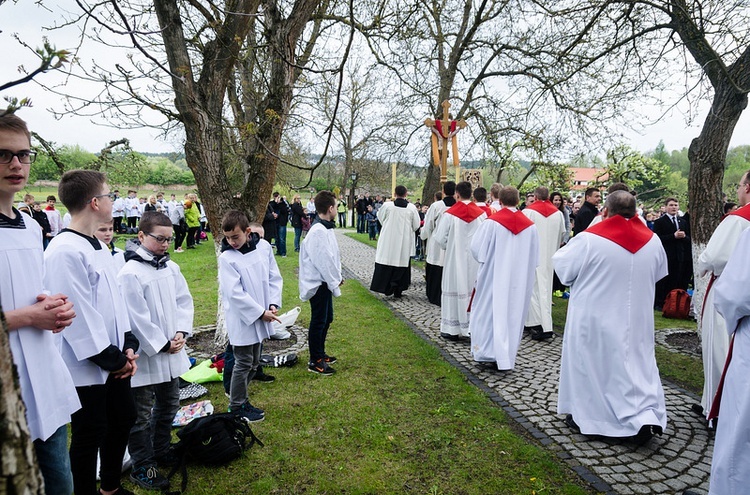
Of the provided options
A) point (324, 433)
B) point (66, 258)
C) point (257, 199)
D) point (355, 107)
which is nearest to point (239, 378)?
point (324, 433)

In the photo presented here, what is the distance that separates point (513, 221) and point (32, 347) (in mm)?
4964

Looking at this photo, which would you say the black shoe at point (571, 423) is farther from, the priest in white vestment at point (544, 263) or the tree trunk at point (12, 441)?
the tree trunk at point (12, 441)

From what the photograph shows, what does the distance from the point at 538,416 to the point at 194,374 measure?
3.57 m

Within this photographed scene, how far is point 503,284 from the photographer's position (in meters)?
5.73

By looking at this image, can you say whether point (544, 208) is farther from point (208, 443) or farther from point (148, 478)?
point (148, 478)

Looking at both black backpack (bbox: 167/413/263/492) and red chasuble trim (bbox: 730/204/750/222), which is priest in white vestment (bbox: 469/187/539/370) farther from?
black backpack (bbox: 167/413/263/492)

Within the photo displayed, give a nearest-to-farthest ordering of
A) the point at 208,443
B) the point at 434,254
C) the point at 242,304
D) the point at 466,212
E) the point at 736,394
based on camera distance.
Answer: the point at 736,394
the point at 208,443
the point at 242,304
the point at 466,212
the point at 434,254

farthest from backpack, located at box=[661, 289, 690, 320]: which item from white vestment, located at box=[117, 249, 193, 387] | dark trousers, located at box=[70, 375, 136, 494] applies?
dark trousers, located at box=[70, 375, 136, 494]

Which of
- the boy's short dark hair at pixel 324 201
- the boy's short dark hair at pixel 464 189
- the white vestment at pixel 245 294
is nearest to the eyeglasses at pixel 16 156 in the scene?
the white vestment at pixel 245 294

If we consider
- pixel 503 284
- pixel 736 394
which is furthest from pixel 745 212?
pixel 503 284

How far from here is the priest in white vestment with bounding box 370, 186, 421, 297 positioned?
32.3ft

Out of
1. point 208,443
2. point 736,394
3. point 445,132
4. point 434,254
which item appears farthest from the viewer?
point 445,132

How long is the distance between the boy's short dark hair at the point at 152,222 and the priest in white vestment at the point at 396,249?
6.66 m

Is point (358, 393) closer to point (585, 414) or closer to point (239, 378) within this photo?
point (239, 378)
